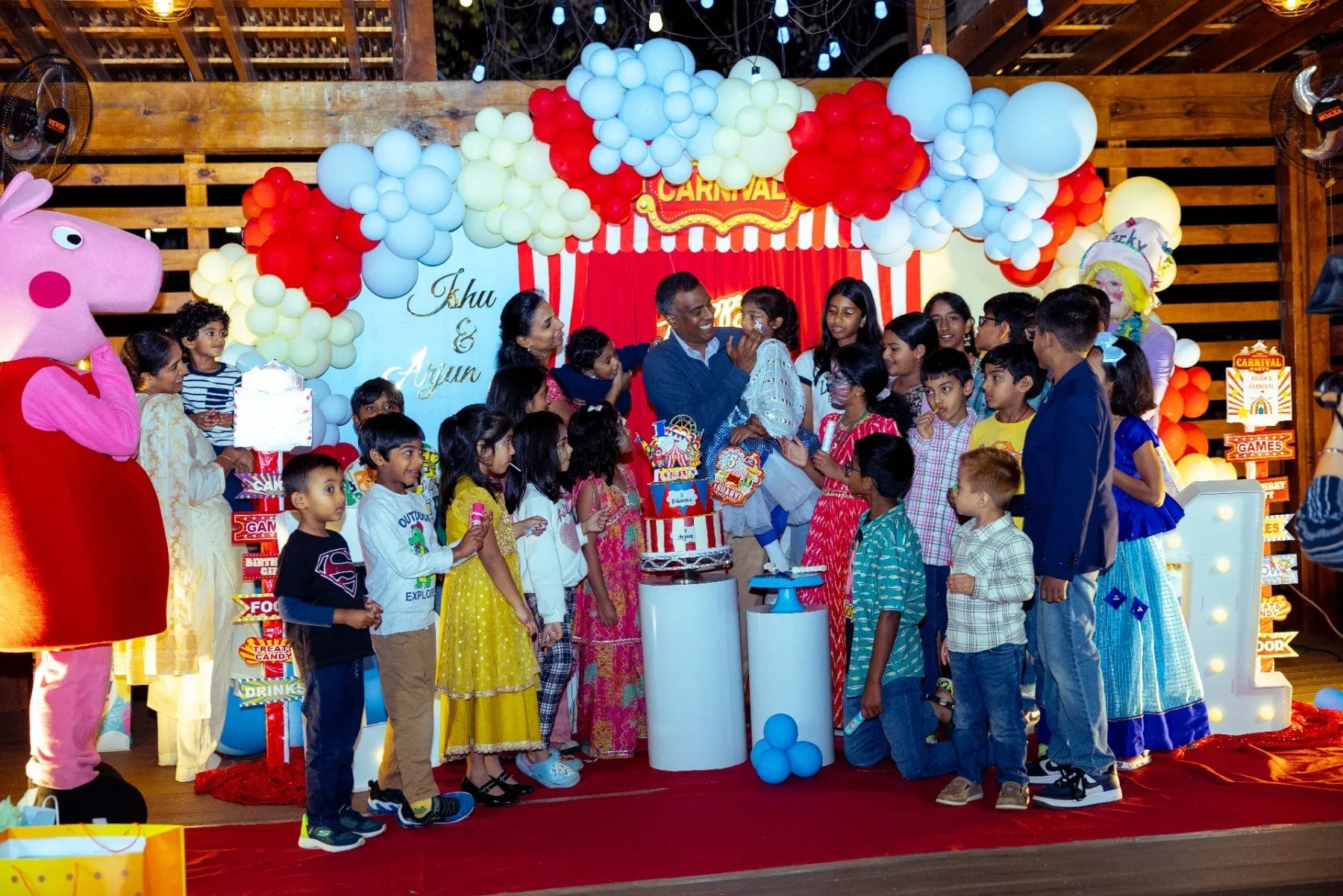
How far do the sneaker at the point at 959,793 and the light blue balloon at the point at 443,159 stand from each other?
3.60 metres

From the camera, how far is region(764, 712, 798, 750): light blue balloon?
498 centimetres

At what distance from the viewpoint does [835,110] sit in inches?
252

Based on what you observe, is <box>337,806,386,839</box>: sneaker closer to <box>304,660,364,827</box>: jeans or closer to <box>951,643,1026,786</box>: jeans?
<box>304,660,364,827</box>: jeans

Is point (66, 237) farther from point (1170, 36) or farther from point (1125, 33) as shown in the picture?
point (1170, 36)

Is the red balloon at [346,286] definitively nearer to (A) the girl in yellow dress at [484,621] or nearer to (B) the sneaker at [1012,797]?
(A) the girl in yellow dress at [484,621]

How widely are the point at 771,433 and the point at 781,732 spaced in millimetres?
1201

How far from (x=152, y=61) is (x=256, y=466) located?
131 inches

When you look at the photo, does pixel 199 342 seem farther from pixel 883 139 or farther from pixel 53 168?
pixel 883 139

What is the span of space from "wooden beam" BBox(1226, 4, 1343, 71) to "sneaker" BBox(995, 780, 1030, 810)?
4875 millimetres

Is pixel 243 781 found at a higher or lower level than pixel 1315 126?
lower

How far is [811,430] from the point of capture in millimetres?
5906

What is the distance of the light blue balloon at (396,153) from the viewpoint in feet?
20.5

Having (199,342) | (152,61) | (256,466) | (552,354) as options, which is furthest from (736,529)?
(152,61)

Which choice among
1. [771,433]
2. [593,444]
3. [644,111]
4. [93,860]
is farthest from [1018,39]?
[93,860]
